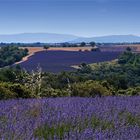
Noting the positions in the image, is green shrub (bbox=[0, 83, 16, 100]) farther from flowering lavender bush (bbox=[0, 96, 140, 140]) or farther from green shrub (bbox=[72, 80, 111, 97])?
flowering lavender bush (bbox=[0, 96, 140, 140])

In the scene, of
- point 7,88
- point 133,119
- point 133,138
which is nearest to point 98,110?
point 133,119

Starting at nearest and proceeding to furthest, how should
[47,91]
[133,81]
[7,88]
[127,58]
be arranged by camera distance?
[7,88] → [47,91] → [133,81] → [127,58]

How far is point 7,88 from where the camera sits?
8.88 meters

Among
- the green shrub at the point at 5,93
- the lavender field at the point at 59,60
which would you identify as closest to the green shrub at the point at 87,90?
the green shrub at the point at 5,93

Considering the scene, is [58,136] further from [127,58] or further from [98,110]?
[127,58]

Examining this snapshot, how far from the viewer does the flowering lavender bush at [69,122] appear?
10.6 feet

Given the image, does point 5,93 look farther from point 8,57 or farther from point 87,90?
point 8,57

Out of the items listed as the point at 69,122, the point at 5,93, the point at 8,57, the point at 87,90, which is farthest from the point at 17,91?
the point at 8,57

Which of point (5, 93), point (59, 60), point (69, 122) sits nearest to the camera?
point (69, 122)

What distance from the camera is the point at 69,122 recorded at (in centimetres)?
397

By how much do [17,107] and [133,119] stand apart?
1340 millimetres

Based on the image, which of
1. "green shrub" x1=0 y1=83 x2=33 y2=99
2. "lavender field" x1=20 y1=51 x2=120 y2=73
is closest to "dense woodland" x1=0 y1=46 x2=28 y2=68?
"lavender field" x1=20 y1=51 x2=120 y2=73

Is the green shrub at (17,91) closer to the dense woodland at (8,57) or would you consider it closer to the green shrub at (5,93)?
the green shrub at (5,93)

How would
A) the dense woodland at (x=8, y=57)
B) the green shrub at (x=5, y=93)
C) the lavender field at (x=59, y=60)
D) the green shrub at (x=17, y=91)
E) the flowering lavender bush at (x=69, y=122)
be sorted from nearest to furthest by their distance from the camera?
the flowering lavender bush at (x=69, y=122) < the green shrub at (x=5, y=93) < the green shrub at (x=17, y=91) < the lavender field at (x=59, y=60) < the dense woodland at (x=8, y=57)
